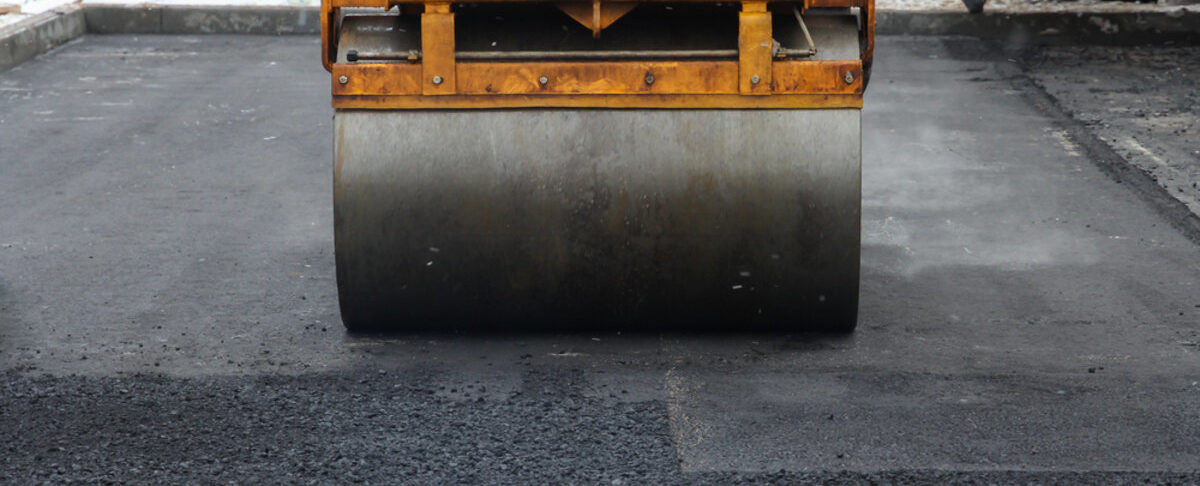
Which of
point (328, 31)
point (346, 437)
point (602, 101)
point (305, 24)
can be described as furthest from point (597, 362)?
point (305, 24)

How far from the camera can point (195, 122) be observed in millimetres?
10133

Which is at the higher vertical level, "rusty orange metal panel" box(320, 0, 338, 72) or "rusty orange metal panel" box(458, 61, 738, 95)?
"rusty orange metal panel" box(320, 0, 338, 72)

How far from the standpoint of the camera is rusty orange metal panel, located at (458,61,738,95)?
16.9ft

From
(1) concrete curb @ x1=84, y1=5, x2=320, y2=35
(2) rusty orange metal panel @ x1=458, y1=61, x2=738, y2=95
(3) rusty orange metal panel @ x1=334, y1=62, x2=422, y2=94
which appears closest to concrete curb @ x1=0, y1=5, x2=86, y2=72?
(1) concrete curb @ x1=84, y1=5, x2=320, y2=35

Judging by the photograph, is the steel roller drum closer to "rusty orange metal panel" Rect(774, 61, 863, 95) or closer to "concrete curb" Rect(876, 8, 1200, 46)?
"rusty orange metal panel" Rect(774, 61, 863, 95)

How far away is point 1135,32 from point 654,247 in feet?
32.7

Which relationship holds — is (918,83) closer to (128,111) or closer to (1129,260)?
(1129,260)

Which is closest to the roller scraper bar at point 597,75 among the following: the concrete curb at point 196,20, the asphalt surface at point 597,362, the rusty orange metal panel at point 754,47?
the rusty orange metal panel at point 754,47

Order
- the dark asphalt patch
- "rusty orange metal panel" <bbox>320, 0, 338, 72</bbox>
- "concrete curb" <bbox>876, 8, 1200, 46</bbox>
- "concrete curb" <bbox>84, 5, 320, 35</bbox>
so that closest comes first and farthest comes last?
1. the dark asphalt patch
2. "rusty orange metal panel" <bbox>320, 0, 338, 72</bbox>
3. "concrete curb" <bbox>876, 8, 1200, 46</bbox>
4. "concrete curb" <bbox>84, 5, 320, 35</bbox>

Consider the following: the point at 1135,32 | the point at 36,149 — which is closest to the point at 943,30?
the point at 1135,32

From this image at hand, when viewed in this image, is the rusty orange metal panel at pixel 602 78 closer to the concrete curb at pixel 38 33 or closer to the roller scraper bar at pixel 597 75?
the roller scraper bar at pixel 597 75

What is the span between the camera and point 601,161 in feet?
17.0

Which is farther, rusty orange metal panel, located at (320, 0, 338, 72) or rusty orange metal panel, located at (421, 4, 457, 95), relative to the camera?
rusty orange metal panel, located at (320, 0, 338, 72)

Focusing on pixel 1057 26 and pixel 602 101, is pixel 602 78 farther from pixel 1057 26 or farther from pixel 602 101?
pixel 1057 26
